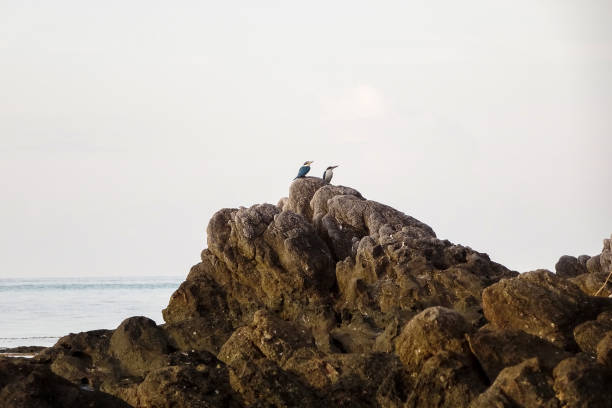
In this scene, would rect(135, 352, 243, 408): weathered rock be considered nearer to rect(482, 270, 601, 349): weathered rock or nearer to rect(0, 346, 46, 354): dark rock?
rect(482, 270, 601, 349): weathered rock

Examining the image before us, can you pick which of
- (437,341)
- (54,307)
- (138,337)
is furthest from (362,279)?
(54,307)

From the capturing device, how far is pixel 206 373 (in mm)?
12297

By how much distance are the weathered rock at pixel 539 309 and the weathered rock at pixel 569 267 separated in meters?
23.1

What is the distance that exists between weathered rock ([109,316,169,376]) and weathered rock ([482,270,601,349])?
745 cm

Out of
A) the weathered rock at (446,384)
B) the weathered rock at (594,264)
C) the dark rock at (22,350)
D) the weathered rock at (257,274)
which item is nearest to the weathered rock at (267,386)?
the weathered rock at (446,384)

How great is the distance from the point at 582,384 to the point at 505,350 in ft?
5.84

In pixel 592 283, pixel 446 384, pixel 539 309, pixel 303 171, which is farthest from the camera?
pixel 303 171

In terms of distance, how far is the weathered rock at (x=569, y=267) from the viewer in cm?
3778

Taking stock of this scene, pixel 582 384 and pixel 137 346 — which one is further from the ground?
pixel 137 346

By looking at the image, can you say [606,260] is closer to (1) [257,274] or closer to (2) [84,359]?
(1) [257,274]

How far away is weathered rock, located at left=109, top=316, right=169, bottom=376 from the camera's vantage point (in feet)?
64.6

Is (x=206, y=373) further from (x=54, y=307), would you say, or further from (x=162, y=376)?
(x=54, y=307)

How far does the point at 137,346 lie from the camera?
19938mm

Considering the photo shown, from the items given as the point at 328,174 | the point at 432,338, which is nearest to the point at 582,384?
the point at 432,338
